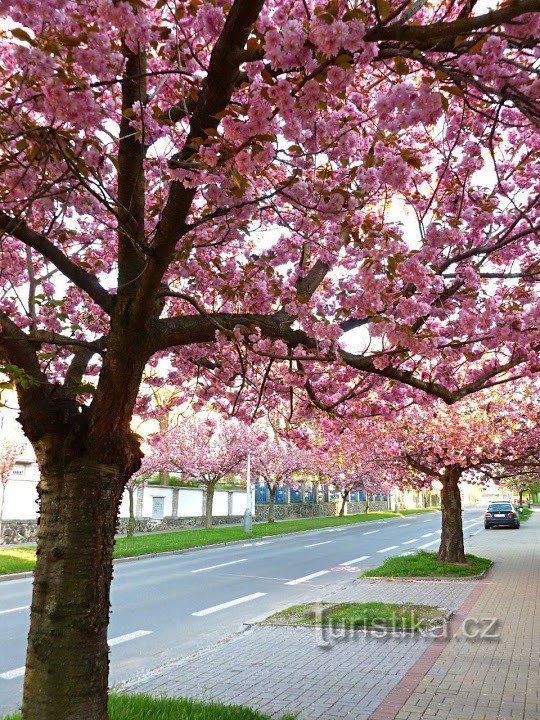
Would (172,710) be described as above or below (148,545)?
above

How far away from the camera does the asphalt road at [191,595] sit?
349 inches

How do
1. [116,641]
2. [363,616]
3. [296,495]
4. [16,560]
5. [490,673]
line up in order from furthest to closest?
[296,495] < [16,560] < [363,616] < [116,641] < [490,673]

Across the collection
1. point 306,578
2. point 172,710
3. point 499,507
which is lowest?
point 306,578

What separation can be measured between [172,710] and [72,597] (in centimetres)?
220

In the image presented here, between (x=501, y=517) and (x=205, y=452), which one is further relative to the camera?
(x=501, y=517)

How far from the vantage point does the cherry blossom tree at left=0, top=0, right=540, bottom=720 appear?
314cm

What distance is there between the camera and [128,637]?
32.3ft

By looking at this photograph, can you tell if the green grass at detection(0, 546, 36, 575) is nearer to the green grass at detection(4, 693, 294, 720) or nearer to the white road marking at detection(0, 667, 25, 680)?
the white road marking at detection(0, 667, 25, 680)

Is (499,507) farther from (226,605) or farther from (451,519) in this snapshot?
(226,605)

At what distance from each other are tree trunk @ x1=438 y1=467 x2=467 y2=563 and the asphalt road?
9.07ft

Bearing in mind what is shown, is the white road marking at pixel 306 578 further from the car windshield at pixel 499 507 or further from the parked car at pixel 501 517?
the car windshield at pixel 499 507

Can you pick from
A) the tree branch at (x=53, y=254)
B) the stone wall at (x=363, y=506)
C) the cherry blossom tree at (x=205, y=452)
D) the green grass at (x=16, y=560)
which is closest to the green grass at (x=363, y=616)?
the tree branch at (x=53, y=254)

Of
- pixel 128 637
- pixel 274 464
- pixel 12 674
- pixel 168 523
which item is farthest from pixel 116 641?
pixel 274 464

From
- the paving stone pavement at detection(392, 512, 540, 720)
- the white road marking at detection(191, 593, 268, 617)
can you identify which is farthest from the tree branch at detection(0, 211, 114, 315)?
the white road marking at detection(191, 593, 268, 617)
